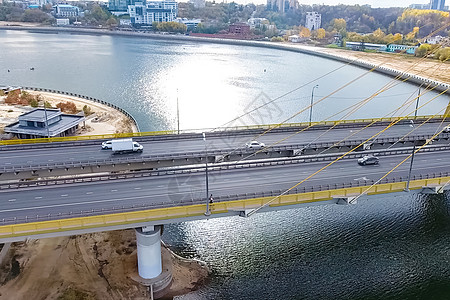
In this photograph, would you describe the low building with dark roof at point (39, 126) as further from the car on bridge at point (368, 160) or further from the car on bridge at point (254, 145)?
the car on bridge at point (368, 160)

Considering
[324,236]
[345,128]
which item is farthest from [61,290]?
[345,128]

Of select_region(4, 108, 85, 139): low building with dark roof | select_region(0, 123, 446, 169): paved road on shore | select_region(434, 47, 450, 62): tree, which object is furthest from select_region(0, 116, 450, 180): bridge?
→ select_region(434, 47, 450, 62): tree

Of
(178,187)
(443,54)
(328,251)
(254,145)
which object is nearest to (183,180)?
(178,187)

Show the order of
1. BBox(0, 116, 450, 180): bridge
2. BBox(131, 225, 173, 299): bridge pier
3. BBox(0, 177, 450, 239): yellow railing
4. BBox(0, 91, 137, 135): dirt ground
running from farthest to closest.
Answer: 1. BBox(0, 91, 137, 135): dirt ground
2. BBox(0, 116, 450, 180): bridge
3. BBox(131, 225, 173, 299): bridge pier
4. BBox(0, 177, 450, 239): yellow railing

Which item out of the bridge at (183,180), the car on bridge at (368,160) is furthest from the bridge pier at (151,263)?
the car on bridge at (368,160)

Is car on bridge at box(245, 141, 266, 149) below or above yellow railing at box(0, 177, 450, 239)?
above

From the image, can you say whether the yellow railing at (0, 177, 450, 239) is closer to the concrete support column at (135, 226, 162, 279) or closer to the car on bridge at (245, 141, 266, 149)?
the concrete support column at (135, 226, 162, 279)

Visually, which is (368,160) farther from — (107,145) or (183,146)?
(107,145)
